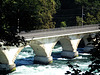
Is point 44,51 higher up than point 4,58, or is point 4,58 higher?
point 4,58

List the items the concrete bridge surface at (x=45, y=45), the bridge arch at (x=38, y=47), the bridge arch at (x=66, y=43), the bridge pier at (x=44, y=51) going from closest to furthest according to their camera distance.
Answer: the concrete bridge surface at (x=45, y=45)
the bridge arch at (x=38, y=47)
the bridge pier at (x=44, y=51)
the bridge arch at (x=66, y=43)

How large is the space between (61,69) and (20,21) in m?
22.5

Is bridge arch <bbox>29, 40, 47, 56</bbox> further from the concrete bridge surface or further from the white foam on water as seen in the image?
the white foam on water

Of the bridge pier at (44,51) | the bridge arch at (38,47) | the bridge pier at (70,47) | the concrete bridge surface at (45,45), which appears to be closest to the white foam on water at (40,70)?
the concrete bridge surface at (45,45)

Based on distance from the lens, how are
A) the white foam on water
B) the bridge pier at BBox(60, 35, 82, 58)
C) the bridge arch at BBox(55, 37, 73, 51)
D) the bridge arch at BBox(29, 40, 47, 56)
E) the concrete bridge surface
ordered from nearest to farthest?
the concrete bridge surface < the white foam on water < the bridge arch at BBox(29, 40, 47, 56) < the bridge arch at BBox(55, 37, 73, 51) < the bridge pier at BBox(60, 35, 82, 58)

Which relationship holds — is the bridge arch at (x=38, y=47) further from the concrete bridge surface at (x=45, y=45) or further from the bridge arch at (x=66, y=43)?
the bridge arch at (x=66, y=43)

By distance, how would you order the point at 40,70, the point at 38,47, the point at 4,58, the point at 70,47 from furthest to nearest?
the point at 70,47
the point at 38,47
the point at 40,70
the point at 4,58

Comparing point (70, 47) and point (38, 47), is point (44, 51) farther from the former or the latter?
point (70, 47)

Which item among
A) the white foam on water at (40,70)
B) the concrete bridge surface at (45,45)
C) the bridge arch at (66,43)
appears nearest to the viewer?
the concrete bridge surface at (45,45)

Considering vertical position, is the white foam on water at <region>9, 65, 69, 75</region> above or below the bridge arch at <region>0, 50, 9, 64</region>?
below

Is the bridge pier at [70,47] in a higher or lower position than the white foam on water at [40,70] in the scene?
higher

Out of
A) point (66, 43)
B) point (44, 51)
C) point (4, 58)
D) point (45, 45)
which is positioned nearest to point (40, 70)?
point (44, 51)

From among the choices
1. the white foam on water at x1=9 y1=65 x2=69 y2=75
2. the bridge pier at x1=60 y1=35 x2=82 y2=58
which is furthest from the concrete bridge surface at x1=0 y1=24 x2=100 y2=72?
the white foam on water at x1=9 y1=65 x2=69 y2=75

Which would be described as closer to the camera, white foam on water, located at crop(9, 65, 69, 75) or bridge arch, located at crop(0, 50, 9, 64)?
bridge arch, located at crop(0, 50, 9, 64)
